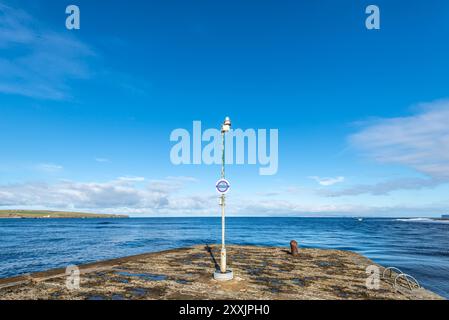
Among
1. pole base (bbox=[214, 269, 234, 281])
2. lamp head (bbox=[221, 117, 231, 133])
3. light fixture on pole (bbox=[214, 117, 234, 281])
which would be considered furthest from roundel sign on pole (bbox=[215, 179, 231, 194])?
pole base (bbox=[214, 269, 234, 281])

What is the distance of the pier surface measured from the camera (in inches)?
341

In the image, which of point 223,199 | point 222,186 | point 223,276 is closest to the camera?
point 223,276

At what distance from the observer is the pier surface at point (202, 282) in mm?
8656

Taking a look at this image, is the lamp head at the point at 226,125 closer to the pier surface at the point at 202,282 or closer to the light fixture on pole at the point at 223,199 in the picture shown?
the light fixture on pole at the point at 223,199

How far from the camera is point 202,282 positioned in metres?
10.2

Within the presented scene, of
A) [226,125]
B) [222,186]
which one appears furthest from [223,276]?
[226,125]

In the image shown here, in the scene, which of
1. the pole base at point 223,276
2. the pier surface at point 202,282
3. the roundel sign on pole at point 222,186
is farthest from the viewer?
the roundel sign on pole at point 222,186

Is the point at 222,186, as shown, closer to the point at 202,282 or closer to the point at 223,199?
the point at 223,199

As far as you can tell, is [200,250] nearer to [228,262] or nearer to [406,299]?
[228,262]

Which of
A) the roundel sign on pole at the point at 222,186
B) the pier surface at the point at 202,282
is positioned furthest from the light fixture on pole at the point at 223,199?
the pier surface at the point at 202,282

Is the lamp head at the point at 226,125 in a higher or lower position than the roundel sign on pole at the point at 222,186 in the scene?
higher

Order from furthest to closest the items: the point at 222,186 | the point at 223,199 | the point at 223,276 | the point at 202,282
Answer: the point at 223,199
the point at 222,186
the point at 223,276
the point at 202,282

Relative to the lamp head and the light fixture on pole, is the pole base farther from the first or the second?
the lamp head
